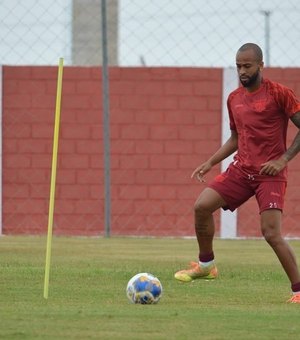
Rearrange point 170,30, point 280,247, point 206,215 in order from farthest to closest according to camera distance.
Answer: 1. point 170,30
2. point 206,215
3. point 280,247

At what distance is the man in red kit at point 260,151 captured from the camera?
1027 centimetres

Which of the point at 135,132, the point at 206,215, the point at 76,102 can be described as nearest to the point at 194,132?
the point at 135,132

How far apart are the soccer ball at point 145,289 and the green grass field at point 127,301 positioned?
0.29 feet

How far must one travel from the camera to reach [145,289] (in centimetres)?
969

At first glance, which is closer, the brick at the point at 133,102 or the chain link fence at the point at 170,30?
the chain link fence at the point at 170,30

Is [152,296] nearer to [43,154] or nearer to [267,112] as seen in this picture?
[267,112]

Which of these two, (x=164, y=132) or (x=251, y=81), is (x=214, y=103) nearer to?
(x=164, y=132)

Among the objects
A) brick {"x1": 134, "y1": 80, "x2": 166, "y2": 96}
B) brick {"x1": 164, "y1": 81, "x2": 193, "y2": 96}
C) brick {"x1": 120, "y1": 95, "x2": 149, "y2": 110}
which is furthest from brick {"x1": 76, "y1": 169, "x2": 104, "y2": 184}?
brick {"x1": 164, "y1": 81, "x2": 193, "y2": 96}

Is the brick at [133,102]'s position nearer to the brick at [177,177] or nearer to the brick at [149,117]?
the brick at [149,117]

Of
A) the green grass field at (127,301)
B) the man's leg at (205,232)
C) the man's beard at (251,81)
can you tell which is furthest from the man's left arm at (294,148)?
the green grass field at (127,301)

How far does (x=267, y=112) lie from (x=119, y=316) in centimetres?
257

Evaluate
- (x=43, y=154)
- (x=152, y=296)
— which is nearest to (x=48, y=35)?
(x=43, y=154)

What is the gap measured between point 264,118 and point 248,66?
47cm

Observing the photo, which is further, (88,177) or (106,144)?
(88,177)
